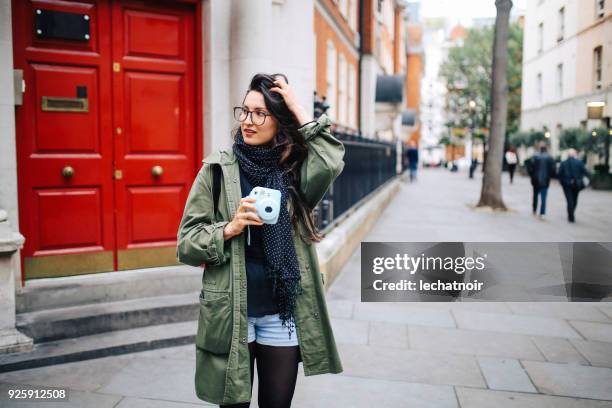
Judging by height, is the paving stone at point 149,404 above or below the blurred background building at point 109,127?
below

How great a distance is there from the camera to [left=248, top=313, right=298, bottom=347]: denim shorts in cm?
275

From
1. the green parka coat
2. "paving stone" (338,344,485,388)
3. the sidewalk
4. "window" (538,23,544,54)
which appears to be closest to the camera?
the green parka coat

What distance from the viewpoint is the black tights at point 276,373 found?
108 inches

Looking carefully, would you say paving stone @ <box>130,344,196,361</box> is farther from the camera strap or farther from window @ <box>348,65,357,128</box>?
window @ <box>348,65,357,128</box>

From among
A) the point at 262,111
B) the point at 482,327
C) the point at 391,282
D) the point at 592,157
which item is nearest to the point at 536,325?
the point at 482,327

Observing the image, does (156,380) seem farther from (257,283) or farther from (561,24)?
(561,24)

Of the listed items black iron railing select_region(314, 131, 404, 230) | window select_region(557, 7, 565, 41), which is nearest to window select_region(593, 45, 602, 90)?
window select_region(557, 7, 565, 41)

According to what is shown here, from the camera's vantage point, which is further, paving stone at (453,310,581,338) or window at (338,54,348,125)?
window at (338,54,348,125)

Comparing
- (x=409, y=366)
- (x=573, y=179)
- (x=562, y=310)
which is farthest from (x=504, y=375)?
(x=573, y=179)

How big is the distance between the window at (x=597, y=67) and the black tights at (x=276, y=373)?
438 cm

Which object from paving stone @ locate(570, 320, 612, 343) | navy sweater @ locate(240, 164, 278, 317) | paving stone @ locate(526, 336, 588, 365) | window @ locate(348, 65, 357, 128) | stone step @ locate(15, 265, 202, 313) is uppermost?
window @ locate(348, 65, 357, 128)

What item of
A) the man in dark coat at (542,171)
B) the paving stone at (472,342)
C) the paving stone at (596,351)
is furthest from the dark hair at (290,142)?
the man in dark coat at (542,171)

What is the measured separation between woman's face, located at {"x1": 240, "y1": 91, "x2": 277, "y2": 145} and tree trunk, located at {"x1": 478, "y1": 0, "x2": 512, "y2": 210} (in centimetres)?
1444

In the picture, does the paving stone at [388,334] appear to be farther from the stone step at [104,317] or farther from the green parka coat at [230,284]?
the green parka coat at [230,284]
